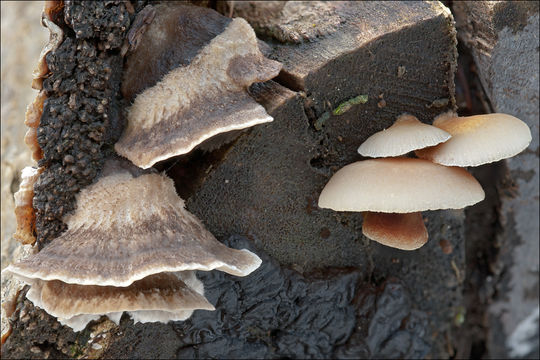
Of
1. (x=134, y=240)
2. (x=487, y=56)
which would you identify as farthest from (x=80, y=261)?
(x=487, y=56)

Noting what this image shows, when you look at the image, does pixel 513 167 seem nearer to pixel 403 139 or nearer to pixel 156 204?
pixel 403 139

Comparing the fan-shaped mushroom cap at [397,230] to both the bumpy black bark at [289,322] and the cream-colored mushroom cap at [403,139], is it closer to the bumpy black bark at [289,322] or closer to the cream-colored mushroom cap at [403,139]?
the cream-colored mushroom cap at [403,139]

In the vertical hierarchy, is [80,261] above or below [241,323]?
above

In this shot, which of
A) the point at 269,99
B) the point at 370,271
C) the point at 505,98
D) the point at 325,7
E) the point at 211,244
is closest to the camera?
the point at 211,244

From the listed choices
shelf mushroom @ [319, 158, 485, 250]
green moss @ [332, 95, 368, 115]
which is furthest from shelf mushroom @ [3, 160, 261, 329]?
green moss @ [332, 95, 368, 115]

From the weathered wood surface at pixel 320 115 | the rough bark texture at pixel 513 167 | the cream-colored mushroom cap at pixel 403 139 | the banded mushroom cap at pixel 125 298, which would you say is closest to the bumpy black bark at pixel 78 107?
the banded mushroom cap at pixel 125 298

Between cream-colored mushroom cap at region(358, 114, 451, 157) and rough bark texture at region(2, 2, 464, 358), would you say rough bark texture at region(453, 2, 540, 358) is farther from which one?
cream-colored mushroom cap at region(358, 114, 451, 157)

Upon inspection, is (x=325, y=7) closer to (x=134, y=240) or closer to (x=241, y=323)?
(x=134, y=240)
